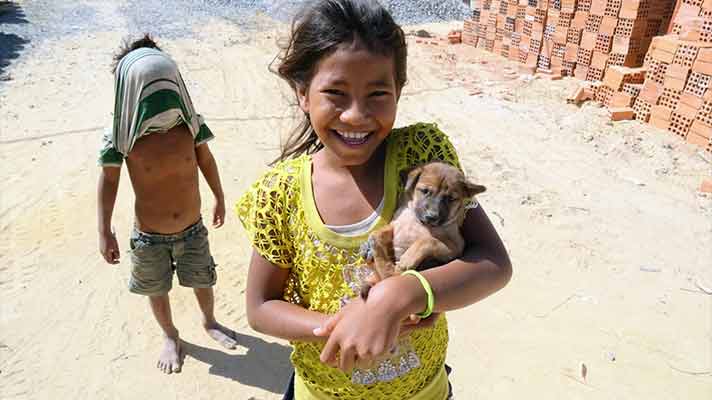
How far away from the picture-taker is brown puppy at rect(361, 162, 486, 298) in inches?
57.7

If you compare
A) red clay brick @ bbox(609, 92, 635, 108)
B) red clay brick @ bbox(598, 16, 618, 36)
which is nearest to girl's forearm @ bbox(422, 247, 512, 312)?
red clay brick @ bbox(609, 92, 635, 108)

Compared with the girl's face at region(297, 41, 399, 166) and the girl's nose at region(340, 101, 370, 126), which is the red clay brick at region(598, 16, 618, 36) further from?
the girl's nose at region(340, 101, 370, 126)

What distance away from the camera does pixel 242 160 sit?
6.12 metres

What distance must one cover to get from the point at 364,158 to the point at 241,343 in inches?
103

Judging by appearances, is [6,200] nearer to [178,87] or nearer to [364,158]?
[178,87]

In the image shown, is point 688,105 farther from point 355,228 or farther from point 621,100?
point 355,228

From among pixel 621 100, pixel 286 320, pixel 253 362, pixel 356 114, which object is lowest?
pixel 621 100

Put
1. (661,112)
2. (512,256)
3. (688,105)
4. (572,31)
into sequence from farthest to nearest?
(572,31), (661,112), (688,105), (512,256)

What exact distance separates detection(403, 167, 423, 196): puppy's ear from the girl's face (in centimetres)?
Answer: 16

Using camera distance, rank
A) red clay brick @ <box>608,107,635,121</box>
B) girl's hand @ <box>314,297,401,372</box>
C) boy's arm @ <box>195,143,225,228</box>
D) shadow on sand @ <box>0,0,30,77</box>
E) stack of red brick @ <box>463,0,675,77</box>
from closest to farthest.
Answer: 1. girl's hand @ <box>314,297,401,372</box>
2. boy's arm @ <box>195,143,225,228</box>
3. red clay brick @ <box>608,107,635,121</box>
4. stack of red brick @ <box>463,0,675,77</box>
5. shadow on sand @ <box>0,0,30,77</box>

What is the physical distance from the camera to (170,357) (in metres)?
3.40

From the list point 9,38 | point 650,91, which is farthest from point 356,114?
point 9,38

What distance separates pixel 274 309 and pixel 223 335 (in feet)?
7.74


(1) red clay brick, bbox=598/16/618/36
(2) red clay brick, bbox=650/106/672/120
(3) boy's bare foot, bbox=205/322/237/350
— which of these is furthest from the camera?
(1) red clay brick, bbox=598/16/618/36
